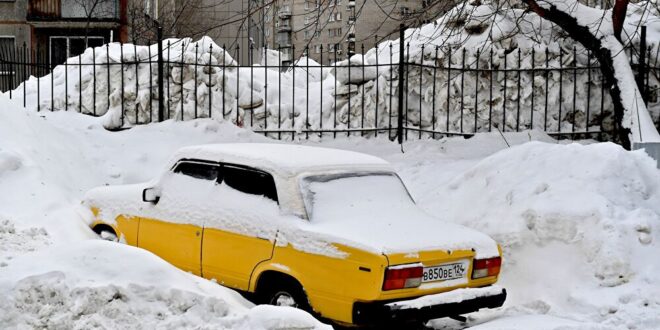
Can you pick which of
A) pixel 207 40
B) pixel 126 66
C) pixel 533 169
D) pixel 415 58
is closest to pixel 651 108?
pixel 415 58

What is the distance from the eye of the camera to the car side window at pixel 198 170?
7297mm

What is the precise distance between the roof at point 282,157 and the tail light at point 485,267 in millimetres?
1305

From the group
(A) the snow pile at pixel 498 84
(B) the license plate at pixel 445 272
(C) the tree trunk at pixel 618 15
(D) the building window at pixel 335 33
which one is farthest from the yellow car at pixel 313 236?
(D) the building window at pixel 335 33

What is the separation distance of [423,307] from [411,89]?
8127 mm

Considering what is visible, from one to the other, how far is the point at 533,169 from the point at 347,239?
12.8ft

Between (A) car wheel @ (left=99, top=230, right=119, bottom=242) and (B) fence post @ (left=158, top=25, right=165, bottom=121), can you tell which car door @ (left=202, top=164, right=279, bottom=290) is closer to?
(A) car wheel @ (left=99, top=230, right=119, bottom=242)

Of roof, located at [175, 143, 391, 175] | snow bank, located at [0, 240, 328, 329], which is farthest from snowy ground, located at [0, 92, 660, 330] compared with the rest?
roof, located at [175, 143, 391, 175]

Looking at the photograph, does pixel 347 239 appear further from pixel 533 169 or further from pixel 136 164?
pixel 136 164

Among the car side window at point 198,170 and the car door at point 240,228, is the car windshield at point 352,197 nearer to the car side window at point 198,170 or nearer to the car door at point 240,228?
the car door at point 240,228

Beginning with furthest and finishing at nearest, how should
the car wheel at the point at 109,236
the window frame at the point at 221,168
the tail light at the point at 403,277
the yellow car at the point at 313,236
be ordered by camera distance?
the car wheel at the point at 109,236 < the window frame at the point at 221,168 < the yellow car at the point at 313,236 < the tail light at the point at 403,277

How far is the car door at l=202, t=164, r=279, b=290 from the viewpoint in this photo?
21.6 ft

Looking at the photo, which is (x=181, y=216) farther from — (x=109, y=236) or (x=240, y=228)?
(x=109, y=236)

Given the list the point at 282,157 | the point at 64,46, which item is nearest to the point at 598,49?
the point at 282,157

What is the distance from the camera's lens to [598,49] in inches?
497
